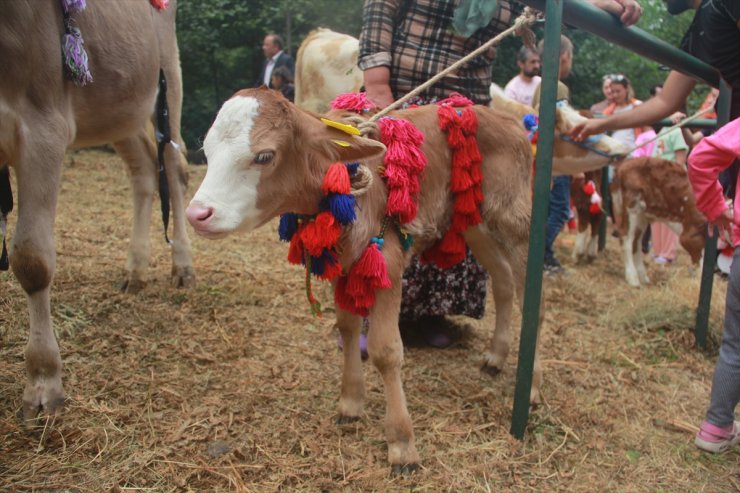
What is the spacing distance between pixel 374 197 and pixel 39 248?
1288 mm

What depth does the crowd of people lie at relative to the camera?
2705 millimetres

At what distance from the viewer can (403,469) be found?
2.37m

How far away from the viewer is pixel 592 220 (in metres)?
7.24

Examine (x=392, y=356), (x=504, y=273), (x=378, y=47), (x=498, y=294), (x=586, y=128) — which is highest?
(x=378, y=47)

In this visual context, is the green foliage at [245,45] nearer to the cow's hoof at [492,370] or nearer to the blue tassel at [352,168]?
the cow's hoof at [492,370]

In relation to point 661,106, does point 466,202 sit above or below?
below

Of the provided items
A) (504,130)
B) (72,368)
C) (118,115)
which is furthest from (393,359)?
(118,115)

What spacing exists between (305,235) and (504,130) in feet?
3.98

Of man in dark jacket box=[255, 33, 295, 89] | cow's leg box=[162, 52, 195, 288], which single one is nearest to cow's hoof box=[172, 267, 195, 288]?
cow's leg box=[162, 52, 195, 288]

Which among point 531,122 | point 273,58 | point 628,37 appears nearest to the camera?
point 628,37

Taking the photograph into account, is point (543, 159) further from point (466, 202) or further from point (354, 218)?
point (354, 218)

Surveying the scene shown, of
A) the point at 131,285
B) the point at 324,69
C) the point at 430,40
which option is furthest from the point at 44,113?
the point at 324,69

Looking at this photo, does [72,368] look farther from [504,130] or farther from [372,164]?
[504,130]

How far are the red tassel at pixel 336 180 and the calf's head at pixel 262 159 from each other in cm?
4
